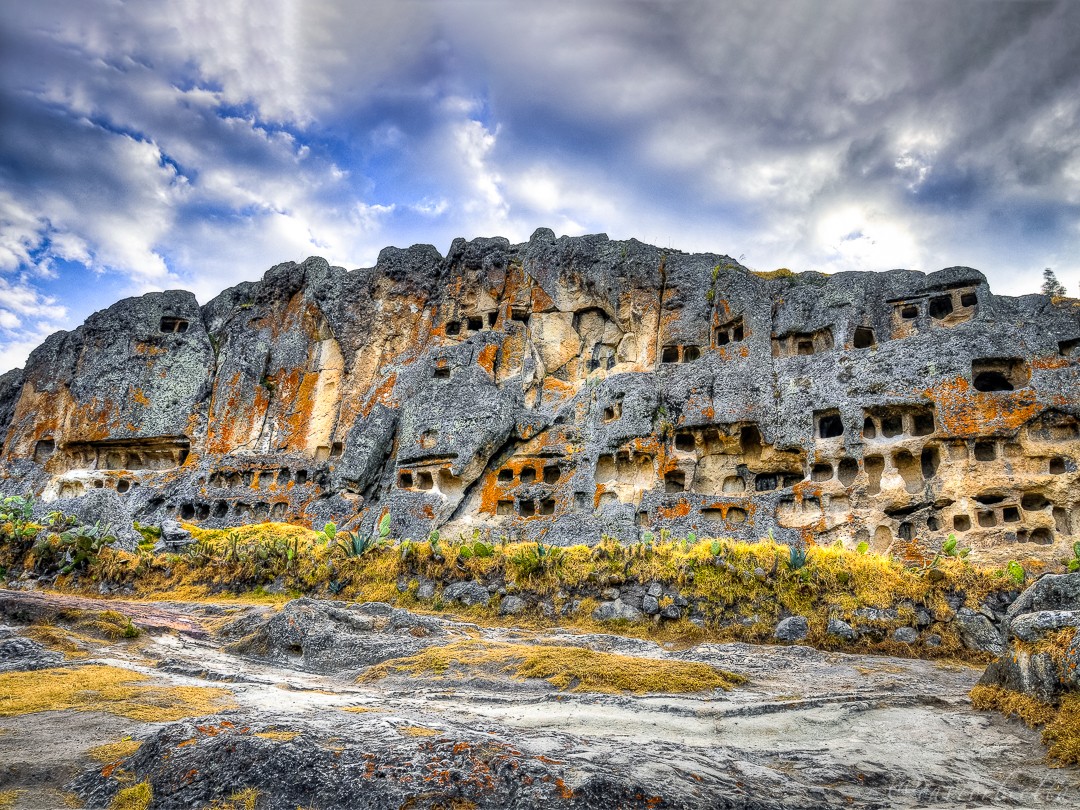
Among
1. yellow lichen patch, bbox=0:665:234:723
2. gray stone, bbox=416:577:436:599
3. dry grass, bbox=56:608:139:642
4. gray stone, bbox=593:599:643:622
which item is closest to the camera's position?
yellow lichen patch, bbox=0:665:234:723

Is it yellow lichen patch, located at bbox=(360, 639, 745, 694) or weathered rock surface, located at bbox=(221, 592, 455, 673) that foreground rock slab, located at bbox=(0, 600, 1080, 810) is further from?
weathered rock surface, located at bbox=(221, 592, 455, 673)

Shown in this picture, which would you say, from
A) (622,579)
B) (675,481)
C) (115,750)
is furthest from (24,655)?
(675,481)

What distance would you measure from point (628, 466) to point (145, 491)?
2663cm

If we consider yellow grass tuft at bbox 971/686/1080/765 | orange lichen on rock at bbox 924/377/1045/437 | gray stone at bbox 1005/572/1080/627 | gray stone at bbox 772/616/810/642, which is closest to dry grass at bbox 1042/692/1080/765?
yellow grass tuft at bbox 971/686/1080/765

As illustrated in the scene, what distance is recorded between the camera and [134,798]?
3785mm

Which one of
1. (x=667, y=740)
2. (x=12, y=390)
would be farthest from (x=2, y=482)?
(x=667, y=740)

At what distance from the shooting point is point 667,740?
555cm

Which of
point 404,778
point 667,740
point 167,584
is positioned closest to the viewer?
point 404,778

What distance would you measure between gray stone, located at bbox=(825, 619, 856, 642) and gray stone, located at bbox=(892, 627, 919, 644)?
670mm

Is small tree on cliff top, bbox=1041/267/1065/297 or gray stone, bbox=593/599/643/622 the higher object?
small tree on cliff top, bbox=1041/267/1065/297

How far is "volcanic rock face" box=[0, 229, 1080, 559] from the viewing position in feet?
86.8

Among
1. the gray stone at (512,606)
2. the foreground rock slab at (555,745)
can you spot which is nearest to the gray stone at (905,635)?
the foreground rock slab at (555,745)

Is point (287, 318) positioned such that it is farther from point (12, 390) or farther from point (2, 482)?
point (12, 390)

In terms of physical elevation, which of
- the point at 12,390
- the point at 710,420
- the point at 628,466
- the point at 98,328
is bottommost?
the point at 628,466
